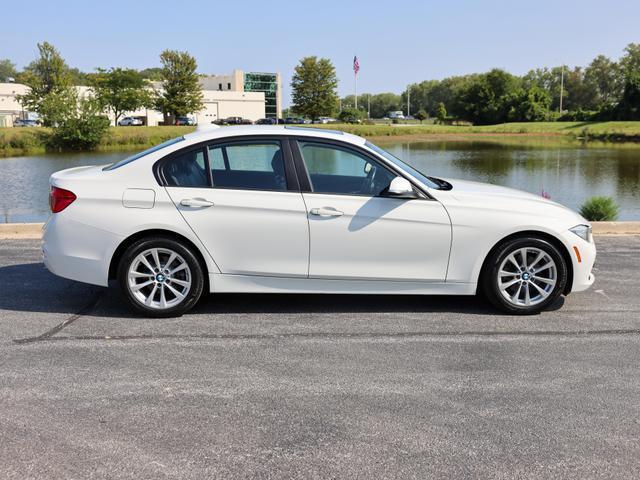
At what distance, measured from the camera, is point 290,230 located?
18.1ft

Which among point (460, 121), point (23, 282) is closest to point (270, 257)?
point (23, 282)

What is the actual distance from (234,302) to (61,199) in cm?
187

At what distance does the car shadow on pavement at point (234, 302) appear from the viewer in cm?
593

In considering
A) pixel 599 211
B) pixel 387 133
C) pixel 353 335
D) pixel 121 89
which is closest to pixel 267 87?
pixel 121 89

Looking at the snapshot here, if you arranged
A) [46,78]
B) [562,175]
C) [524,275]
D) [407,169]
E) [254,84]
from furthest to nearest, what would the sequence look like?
[254,84] → [46,78] → [562,175] → [407,169] → [524,275]

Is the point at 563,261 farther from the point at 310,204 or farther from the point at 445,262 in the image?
the point at 310,204

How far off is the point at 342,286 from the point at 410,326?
70 cm

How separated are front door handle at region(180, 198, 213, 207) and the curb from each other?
4.97 meters

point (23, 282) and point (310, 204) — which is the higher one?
point (310, 204)

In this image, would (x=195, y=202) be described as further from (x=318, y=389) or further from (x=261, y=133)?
(x=318, y=389)

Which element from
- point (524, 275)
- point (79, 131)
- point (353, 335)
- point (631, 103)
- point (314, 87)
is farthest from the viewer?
point (314, 87)

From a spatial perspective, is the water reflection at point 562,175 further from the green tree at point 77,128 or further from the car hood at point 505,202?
the green tree at point 77,128

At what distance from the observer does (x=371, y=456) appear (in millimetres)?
3252

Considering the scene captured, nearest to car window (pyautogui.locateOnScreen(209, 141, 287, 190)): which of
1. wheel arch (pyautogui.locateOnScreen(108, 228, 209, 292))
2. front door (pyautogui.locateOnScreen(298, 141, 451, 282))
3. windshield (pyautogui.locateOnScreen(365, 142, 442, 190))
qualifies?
front door (pyautogui.locateOnScreen(298, 141, 451, 282))
